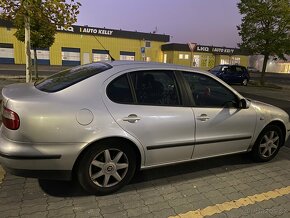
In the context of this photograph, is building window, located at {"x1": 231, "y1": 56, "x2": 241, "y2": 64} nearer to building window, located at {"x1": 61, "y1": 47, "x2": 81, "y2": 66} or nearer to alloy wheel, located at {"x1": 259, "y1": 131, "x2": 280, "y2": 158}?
building window, located at {"x1": 61, "y1": 47, "x2": 81, "y2": 66}

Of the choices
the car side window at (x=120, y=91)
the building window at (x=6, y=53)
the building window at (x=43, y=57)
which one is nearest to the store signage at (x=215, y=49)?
the building window at (x=43, y=57)

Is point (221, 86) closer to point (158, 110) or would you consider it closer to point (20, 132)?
point (158, 110)

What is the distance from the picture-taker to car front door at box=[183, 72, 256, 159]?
3.57m

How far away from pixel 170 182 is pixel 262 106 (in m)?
1.89

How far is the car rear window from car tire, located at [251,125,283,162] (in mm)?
2637

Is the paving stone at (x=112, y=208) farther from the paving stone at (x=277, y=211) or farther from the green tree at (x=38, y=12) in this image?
the green tree at (x=38, y=12)

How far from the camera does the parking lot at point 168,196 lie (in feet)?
9.50

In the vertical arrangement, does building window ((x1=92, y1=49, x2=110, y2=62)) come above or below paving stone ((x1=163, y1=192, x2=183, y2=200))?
above

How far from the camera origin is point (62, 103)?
2826 millimetres

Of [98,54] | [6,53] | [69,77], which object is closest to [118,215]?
[69,77]

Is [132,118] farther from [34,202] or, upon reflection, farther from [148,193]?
[34,202]

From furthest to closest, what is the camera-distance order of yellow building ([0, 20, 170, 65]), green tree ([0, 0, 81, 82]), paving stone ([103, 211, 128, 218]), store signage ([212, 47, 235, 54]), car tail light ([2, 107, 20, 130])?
store signage ([212, 47, 235, 54])
yellow building ([0, 20, 170, 65])
green tree ([0, 0, 81, 82])
paving stone ([103, 211, 128, 218])
car tail light ([2, 107, 20, 130])

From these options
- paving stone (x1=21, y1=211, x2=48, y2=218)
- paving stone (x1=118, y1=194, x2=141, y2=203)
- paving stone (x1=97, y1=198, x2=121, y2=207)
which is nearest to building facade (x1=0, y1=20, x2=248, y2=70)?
paving stone (x1=118, y1=194, x2=141, y2=203)

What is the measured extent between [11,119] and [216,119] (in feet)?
8.16
